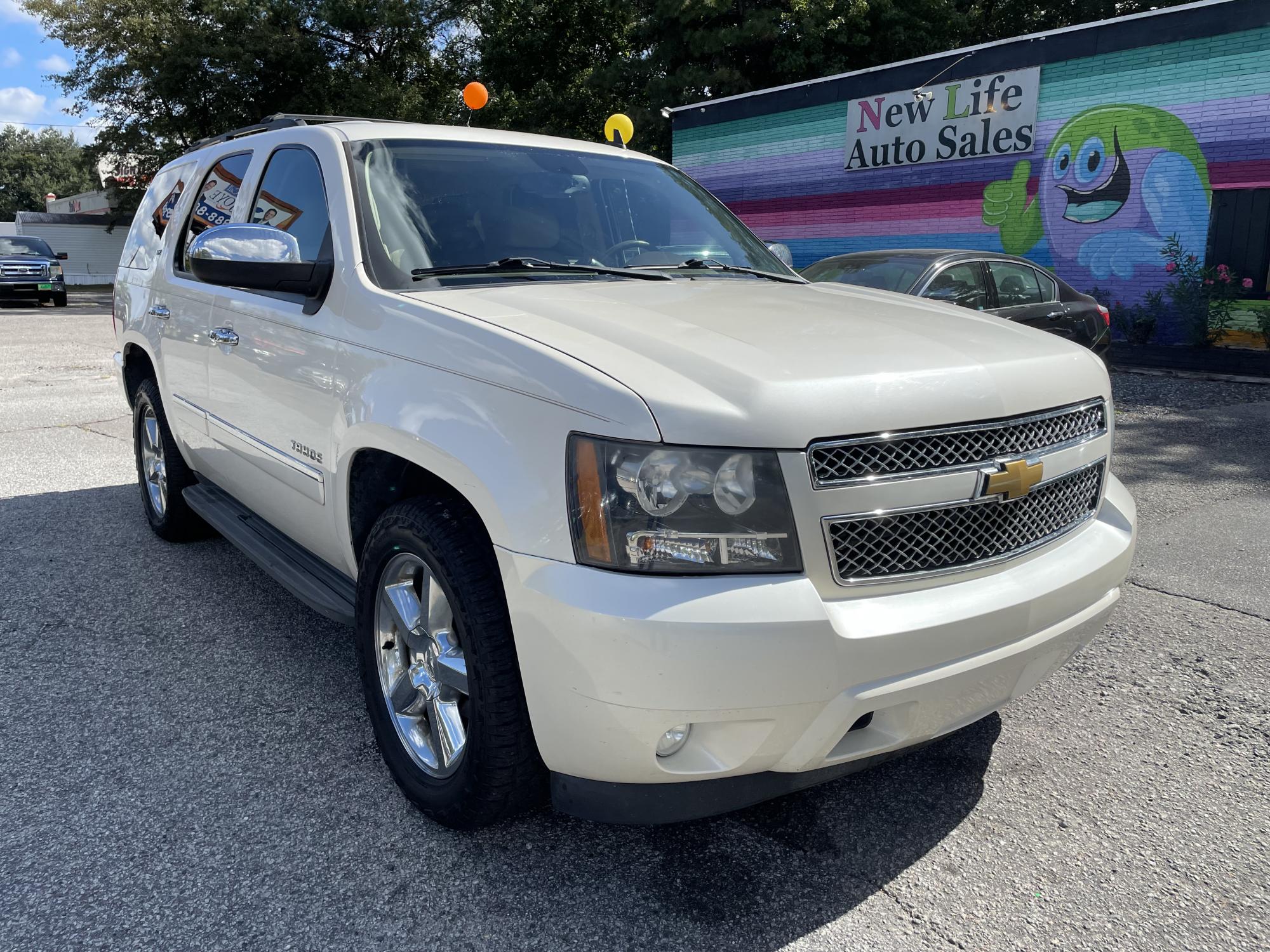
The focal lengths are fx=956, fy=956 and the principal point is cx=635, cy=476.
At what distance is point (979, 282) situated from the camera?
8602 millimetres

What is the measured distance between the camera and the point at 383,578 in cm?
263

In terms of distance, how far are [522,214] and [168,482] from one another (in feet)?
8.38

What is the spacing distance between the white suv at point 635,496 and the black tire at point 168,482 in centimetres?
161

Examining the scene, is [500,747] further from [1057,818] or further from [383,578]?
[1057,818]

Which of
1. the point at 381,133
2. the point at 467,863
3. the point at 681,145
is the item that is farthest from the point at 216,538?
the point at 681,145

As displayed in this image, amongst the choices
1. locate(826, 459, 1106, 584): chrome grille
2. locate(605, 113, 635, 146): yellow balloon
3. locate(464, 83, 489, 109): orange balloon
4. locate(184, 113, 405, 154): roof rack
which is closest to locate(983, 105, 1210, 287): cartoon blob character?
locate(605, 113, 635, 146): yellow balloon

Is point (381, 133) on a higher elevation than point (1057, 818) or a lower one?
higher

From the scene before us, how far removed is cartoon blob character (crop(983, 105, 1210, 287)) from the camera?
1374 cm

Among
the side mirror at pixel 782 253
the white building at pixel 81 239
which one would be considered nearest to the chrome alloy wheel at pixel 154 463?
the side mirror at pixel 782 253

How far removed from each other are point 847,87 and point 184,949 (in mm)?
17898

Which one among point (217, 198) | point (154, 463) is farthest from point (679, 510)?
point (154, 463)

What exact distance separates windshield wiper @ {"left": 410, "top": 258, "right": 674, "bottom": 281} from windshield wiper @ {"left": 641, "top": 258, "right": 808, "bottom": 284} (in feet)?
0.63

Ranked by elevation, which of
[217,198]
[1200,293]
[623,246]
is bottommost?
[1200,293]

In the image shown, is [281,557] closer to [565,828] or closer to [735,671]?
[565,828]
